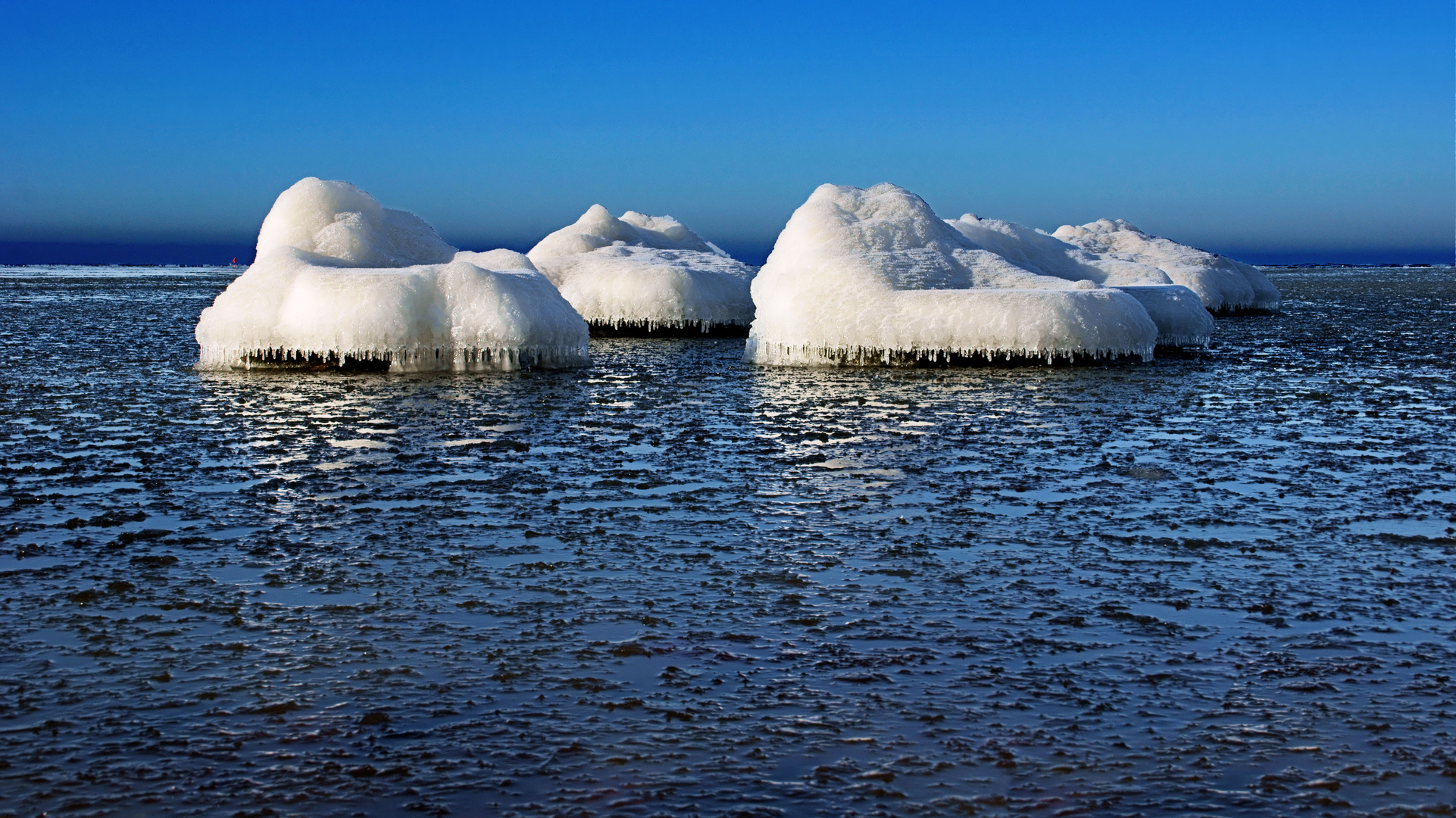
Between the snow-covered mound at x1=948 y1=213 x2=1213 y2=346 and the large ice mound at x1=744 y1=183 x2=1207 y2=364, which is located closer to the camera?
the large ice mound at x1=744 y1=183 x2=1207 y2=364

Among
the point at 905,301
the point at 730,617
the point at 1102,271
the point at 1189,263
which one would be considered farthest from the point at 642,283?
the point at 730,617

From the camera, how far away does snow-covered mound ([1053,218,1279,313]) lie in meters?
38.2

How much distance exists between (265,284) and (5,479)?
8730 mm

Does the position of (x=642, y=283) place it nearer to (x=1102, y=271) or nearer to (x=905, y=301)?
(x=1102, y=271)

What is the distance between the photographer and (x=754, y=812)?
432 centimetres

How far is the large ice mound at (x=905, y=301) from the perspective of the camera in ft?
59.2

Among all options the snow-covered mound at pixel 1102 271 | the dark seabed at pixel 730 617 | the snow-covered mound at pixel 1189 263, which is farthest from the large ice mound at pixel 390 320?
the snow-covered mound at pixel 1189 263

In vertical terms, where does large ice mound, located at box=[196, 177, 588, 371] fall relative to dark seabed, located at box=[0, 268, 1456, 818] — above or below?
above

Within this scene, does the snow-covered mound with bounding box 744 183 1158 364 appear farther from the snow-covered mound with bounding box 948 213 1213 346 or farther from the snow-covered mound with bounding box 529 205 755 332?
the snow-covered mound with bounding box 529 205 755 332

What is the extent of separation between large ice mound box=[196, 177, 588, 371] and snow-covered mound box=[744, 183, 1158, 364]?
3.12m

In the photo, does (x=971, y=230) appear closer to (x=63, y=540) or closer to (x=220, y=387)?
(x=220, y=387)

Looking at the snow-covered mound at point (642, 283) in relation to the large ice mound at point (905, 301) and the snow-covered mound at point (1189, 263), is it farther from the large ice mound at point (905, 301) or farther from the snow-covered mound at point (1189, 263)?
the snow-covered mound at point (1189, 263)

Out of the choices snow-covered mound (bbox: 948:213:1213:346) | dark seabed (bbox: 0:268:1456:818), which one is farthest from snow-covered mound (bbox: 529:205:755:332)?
dark seabed (bbox: 0:268:1456:818)

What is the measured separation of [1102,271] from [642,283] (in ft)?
29.5
